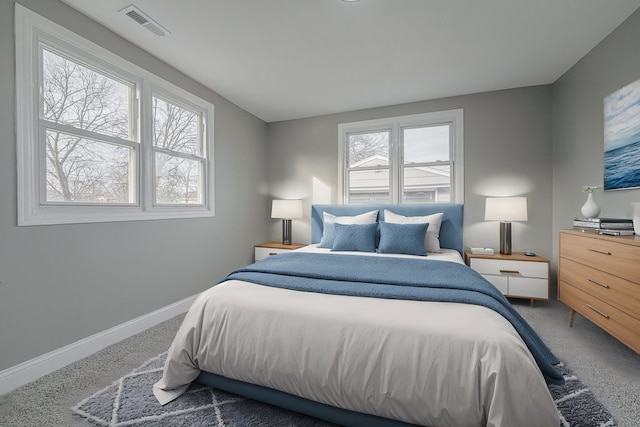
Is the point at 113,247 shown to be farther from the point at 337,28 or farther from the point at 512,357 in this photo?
the point at 512,357

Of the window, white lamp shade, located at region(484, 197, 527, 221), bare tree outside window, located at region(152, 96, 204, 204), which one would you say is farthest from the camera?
the window

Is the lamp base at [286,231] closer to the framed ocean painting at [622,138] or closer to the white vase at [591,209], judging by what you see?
the white vase at [591,209]

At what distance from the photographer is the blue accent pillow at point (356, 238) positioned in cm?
310

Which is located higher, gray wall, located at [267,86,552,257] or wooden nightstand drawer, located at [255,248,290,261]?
gray wall, located at [267,86,552,257]

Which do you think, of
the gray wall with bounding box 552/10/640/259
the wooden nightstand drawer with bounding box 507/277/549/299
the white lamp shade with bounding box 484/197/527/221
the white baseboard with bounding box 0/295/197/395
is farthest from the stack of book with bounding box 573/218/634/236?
the white baseboard with bounding box 0/295/197/395

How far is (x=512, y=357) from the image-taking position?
110 centimetres

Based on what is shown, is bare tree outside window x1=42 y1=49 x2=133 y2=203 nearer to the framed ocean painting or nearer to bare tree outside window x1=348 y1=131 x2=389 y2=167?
bare tree outside window x1=348 y1=131 x2=389 y2=167

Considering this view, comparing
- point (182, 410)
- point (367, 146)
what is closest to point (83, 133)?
point (182, 410)

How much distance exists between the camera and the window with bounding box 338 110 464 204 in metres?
3.67

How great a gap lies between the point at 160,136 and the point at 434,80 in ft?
9.93

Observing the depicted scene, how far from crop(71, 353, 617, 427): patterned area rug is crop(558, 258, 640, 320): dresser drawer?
23.7 inches

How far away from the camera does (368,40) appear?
2410mm

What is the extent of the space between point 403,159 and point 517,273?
193 cm

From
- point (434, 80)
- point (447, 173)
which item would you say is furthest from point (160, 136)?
point (447, 173)
